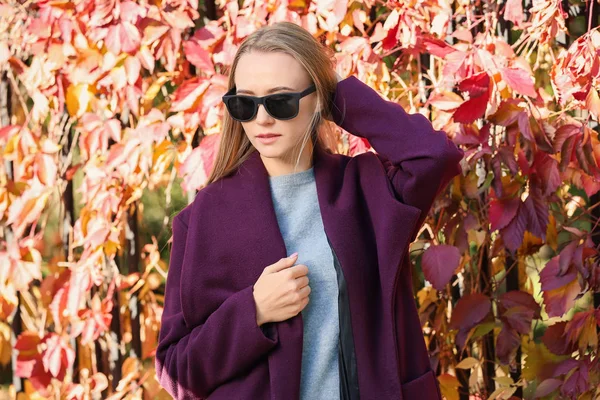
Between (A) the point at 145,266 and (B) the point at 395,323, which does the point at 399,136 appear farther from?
(A) the point at 145,266

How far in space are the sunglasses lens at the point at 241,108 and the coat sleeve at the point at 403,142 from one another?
20 centimetres

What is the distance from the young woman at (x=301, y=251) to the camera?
1.65 metres

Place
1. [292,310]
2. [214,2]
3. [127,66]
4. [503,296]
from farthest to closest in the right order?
[214,2] < [127,66] < [503,296] < [292,310]

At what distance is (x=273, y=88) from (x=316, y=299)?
414 millimetres

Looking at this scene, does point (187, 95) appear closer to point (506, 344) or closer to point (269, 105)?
point (269, 105)

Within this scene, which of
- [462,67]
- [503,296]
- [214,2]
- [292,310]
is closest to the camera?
[292,310]

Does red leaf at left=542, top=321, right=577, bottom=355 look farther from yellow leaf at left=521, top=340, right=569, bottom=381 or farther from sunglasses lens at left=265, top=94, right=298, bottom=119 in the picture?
sunglasses lens at left=265, top=94, right=298, bottom=119

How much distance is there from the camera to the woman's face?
5.56 feet

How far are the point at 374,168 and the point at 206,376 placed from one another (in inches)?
20.7

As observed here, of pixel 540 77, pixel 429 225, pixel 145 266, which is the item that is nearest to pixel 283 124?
pixel 429 225

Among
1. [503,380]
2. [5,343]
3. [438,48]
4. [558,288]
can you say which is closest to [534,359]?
[503,380]

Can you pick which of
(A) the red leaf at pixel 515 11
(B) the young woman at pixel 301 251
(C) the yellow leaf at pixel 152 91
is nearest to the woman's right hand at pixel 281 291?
(B) the young woman at pixel 301 251

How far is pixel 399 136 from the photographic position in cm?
171

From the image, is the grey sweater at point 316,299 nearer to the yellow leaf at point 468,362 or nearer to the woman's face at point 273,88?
the woman's face at point 273,88
